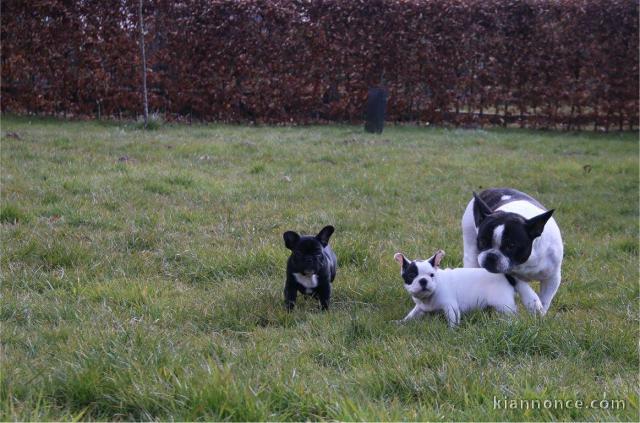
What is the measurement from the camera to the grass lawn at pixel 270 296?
126 inches

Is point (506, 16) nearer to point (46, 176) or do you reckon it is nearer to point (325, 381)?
point (46, 176)

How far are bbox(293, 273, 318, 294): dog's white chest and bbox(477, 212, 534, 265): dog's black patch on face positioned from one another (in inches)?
44.0

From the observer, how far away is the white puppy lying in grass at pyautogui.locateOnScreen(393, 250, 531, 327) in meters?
4.48

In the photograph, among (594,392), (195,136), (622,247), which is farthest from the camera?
(195,136)

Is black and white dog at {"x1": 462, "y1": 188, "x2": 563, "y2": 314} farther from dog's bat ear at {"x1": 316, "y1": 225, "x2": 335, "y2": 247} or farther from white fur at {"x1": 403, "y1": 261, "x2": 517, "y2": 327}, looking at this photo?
dog's bat ear at {"x1": 316, "y1": 225, "x2": 335, "y2": 247}

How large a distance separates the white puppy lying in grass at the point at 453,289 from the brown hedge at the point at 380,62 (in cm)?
1234

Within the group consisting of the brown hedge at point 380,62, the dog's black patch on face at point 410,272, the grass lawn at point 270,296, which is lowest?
the grass lawn at point 270,296

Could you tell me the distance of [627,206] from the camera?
8.18m

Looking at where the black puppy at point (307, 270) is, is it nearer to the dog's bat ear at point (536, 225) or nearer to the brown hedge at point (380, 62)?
the dog's bat ear at point (536, 225)

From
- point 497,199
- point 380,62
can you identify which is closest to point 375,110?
point 380,62

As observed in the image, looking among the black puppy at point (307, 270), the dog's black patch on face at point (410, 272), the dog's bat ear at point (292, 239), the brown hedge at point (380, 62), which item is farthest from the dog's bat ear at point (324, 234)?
the brown hedge at point (380, 62)

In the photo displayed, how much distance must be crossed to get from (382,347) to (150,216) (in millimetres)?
3598

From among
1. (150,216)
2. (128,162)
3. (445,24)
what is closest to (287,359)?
(150,216)

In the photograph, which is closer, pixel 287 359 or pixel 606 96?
pixel 287 359
